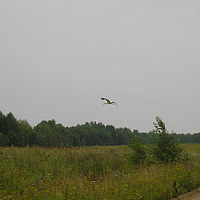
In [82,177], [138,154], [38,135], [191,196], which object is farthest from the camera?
[38,135]

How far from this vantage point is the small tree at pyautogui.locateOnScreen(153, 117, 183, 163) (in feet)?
48.5

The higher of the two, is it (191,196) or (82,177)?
(82,177)

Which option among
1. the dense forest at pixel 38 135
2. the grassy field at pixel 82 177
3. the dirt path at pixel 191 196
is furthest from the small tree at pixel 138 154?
the dirt path at pixel 191 196

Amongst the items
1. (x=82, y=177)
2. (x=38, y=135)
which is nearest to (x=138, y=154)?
(x=82, y=177)

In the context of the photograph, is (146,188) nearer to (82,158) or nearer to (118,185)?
(118,185)

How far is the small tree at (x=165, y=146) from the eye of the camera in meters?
14.8

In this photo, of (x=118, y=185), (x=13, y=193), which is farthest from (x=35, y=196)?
(x=118, y=185)

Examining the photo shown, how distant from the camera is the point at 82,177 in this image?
12266mm

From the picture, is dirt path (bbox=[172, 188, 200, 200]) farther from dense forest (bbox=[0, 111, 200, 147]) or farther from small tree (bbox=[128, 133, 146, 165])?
dense forest (bbox=[0, 111, 200, 147])

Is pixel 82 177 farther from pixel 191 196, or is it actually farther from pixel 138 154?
pixel 191 196

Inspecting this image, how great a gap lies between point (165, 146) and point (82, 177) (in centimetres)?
520

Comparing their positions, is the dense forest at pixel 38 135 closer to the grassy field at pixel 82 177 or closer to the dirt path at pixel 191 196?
the grassy field at pixel 82 177

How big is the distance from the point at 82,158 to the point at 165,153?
14.6 ft

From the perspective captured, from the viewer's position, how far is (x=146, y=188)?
27.7ft
